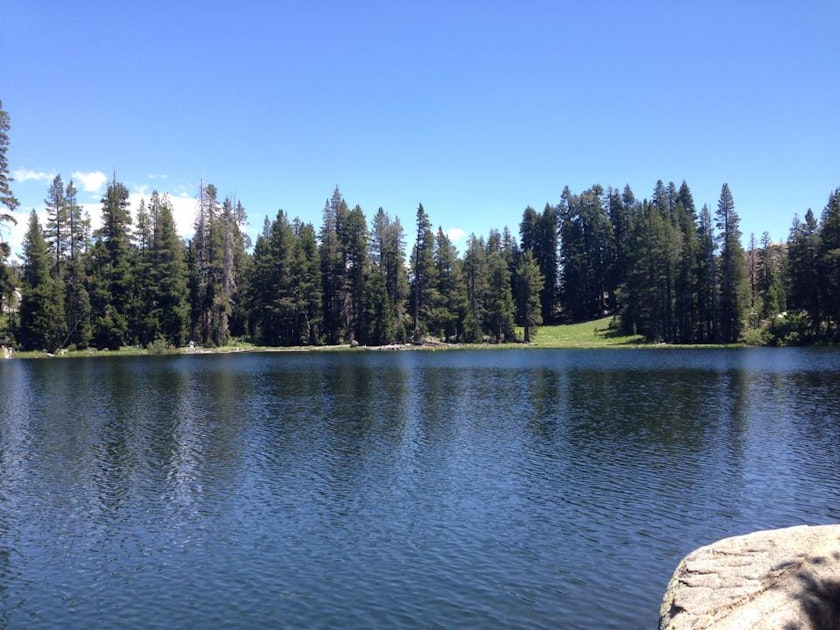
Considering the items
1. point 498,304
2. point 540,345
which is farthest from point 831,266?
point 498,304

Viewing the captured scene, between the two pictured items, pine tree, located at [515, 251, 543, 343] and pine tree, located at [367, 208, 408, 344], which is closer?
pine tree, located at [367, 208, 408, 344]

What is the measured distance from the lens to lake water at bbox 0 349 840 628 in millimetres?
15086

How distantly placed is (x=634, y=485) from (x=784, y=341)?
96232mm

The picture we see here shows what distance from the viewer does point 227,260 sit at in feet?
424

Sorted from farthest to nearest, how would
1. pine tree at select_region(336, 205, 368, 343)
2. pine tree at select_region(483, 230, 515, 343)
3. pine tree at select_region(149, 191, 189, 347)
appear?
pine tree at select_region(483, 230, 515, 343) → pine tree at select_region(336, 205, 368, 343) → pine tree at select_region(149, 191, 189, 347)

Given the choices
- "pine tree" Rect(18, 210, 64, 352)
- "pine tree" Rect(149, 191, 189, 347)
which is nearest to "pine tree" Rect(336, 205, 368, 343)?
"pine tree" Rect(149, 191, 189, 347)

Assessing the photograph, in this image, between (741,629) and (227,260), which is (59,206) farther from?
(741,629)

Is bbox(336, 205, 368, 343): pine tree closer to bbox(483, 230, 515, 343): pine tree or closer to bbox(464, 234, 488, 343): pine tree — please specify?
bbox(464, 234, 488, 343): pine tree

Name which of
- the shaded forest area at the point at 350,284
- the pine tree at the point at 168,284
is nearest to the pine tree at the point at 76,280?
the shaded forest area at the point at 350,284

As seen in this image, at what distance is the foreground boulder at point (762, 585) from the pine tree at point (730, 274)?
11136 cm

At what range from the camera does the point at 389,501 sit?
23266 mm

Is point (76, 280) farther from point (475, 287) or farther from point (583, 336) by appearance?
point (583, 336)

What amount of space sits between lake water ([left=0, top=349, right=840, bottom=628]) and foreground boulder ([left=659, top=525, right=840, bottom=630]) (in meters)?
2.69

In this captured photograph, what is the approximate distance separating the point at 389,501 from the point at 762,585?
1506cm
